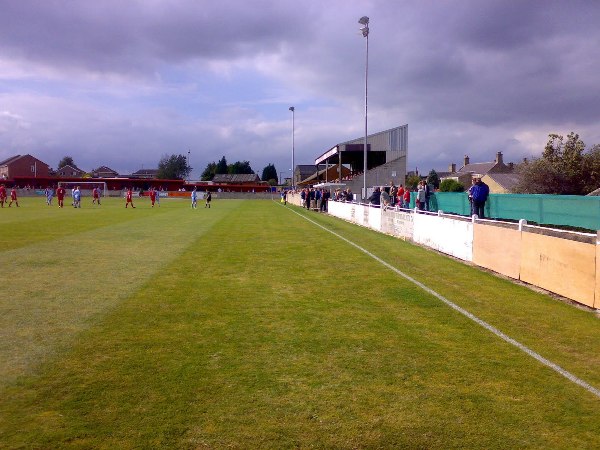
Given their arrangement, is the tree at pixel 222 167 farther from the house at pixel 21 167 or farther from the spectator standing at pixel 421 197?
the spectator standing at pixel 421 197

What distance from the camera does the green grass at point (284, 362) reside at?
418cm

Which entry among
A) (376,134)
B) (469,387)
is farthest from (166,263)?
(376,134)

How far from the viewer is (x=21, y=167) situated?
124 metres

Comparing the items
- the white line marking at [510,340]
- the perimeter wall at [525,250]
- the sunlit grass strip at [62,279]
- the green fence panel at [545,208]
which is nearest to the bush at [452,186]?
the green fence panel at [545,208]

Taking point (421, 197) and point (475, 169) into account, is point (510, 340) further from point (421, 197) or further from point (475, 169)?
point (475, 169)

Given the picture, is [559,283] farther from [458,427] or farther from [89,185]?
[89,185]

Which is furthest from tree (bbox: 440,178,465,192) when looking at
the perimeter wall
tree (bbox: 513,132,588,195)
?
the perimeter wall

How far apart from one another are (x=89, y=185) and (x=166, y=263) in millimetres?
93073

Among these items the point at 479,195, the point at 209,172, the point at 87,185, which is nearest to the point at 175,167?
the point at 209,172

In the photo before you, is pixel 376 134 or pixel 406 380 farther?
pixel 376 134

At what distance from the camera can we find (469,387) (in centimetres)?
509

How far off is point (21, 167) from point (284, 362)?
441 ft

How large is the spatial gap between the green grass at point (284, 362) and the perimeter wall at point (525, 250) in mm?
484

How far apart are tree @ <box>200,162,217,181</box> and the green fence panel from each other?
150m
